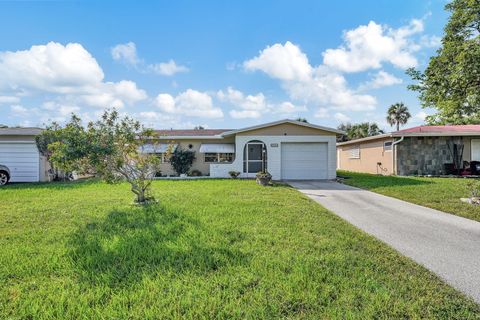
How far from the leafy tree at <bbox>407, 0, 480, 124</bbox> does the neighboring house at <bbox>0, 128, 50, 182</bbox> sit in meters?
22.0

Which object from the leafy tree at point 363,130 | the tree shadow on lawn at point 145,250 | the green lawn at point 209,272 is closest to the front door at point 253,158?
the green lawn at point 209,272

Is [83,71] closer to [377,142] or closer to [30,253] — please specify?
[30,253]

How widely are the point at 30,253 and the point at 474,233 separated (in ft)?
30.8

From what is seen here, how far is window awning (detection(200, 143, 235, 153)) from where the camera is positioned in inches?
811

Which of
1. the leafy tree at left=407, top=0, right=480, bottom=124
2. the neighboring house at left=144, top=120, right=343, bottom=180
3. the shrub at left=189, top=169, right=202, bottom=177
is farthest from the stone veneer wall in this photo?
the shrub at left=189, top=169, right=202, bottom=177

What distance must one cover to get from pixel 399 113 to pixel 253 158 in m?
36.6

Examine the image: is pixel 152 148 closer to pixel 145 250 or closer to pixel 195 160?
pixel 195 160

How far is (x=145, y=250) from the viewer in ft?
16.4

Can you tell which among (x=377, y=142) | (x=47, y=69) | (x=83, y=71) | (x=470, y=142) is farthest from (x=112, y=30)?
(x=470, y=142)

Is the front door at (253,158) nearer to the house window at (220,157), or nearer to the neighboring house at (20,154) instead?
the house window at (220,157)

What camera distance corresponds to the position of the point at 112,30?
14867 millimetres

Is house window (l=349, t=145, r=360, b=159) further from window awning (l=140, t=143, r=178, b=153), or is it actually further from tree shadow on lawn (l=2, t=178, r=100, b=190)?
tree shadow on lawn (l=2, t=178, r=100, b=190)

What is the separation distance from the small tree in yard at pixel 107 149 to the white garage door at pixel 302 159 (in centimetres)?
1171

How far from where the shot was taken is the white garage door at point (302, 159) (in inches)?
768
